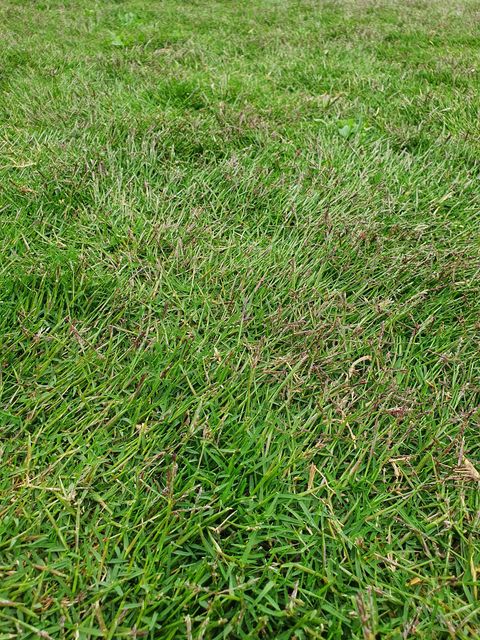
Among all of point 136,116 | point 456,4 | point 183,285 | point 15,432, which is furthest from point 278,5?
point 15,432

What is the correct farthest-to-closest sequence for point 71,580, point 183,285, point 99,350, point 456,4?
point 456,4 → point 183,285 → point 99,350 → point 71,580

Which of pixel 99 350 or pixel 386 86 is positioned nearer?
pixel 99 350

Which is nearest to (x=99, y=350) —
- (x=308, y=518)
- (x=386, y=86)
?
(x=308, y=518)

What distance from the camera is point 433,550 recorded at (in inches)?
54.0

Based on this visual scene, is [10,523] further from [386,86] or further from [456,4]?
[456,4]

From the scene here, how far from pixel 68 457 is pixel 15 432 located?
0.21 meters

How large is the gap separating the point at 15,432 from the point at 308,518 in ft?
3.10

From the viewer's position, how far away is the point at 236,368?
5.80ft

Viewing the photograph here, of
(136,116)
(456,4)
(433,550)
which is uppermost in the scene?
(456,4)

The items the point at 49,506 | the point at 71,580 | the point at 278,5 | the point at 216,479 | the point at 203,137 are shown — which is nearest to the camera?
the point at 71,580

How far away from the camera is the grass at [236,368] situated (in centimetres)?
125

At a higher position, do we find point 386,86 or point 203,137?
point 386,86

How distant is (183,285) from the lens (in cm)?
212

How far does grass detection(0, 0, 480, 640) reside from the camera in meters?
1.25
